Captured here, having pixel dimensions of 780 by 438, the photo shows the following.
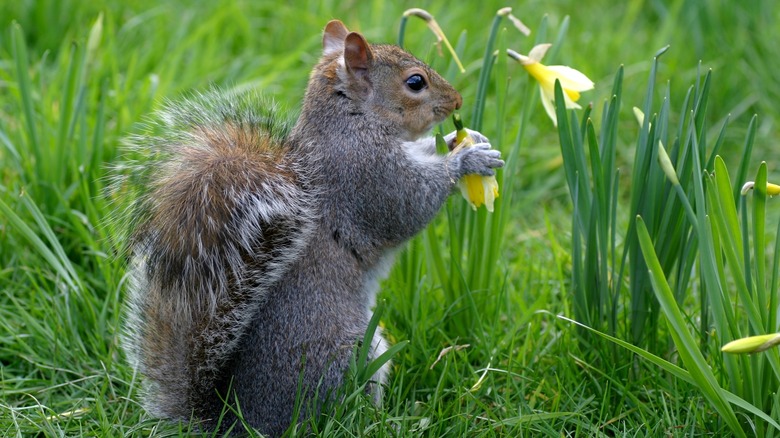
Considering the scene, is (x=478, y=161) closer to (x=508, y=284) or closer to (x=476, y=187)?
(x=476, y=187)

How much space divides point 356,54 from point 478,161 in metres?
0.39

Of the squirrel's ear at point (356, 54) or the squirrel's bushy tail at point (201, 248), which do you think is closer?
the squirrel's bushy tail at point (201, 248)

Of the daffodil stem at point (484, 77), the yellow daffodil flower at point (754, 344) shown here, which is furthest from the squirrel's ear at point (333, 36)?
the yellow daffodil flower at point (754, 344)

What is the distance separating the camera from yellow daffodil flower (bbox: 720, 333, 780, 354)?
1.44 metres

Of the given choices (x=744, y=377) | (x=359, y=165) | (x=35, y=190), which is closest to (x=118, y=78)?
(x=35, y=190)

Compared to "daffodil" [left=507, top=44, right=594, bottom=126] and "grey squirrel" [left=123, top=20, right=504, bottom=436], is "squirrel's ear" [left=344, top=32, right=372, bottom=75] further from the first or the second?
"daffodil" [left=507, top=44, right=594, bottom=126]

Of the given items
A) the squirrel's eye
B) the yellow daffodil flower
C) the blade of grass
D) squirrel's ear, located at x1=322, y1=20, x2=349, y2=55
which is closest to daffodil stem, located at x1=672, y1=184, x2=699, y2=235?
the blade of grass

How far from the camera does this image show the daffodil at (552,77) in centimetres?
205

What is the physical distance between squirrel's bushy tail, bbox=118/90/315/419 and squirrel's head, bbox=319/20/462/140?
0.25 m

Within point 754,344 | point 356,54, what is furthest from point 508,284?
point 754,344

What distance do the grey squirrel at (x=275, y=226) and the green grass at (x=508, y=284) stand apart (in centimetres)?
11

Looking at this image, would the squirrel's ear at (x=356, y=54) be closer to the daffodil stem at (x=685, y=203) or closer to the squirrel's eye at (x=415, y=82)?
the squirrel's eye at (x=415, y=82)

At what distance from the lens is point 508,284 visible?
8.10 ft

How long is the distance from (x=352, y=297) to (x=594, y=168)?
0.59 metres
